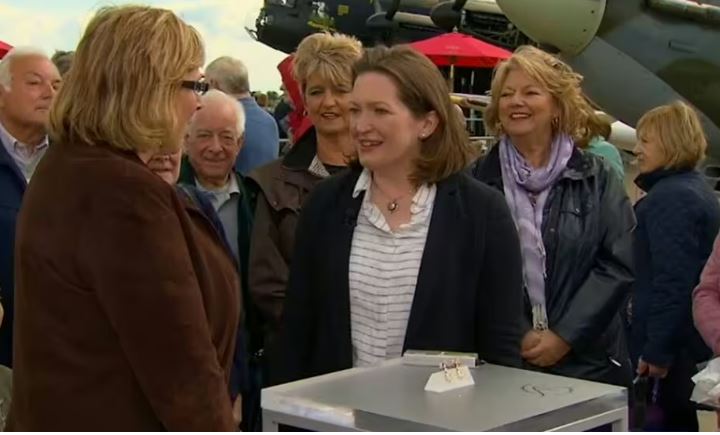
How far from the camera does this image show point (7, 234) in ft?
10.1

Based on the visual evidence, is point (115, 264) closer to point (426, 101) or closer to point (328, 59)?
point (426, 101)

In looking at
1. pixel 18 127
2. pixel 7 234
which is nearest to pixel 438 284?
pixel 7 234

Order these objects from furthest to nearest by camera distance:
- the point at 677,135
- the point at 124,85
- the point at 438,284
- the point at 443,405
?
the point at 677,135
the point at 438,284
the point at 124,85
the point at 443,405

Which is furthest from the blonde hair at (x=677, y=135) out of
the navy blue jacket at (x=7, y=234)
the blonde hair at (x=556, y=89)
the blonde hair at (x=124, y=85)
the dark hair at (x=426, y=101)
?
the blonde hair at (x=124, y=85)

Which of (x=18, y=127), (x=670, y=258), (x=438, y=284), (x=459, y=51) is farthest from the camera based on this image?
(x=459, y=51)

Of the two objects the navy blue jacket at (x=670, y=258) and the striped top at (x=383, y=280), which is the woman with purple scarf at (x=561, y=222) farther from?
the navy blue jacket at (x=670, y=258)

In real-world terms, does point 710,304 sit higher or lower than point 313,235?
lower

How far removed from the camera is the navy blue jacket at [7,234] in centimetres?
301

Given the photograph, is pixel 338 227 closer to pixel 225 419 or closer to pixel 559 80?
pixel 225 419

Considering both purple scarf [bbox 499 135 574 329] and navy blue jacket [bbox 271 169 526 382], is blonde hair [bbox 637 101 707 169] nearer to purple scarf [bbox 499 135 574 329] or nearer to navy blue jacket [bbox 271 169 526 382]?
purple scarf [bbox 499 135 574 329]

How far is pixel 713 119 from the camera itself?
9.30 meters

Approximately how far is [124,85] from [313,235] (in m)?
0.78

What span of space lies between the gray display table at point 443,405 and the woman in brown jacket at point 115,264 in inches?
9.6

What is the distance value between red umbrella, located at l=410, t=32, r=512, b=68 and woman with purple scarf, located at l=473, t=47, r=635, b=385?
39.0ft
